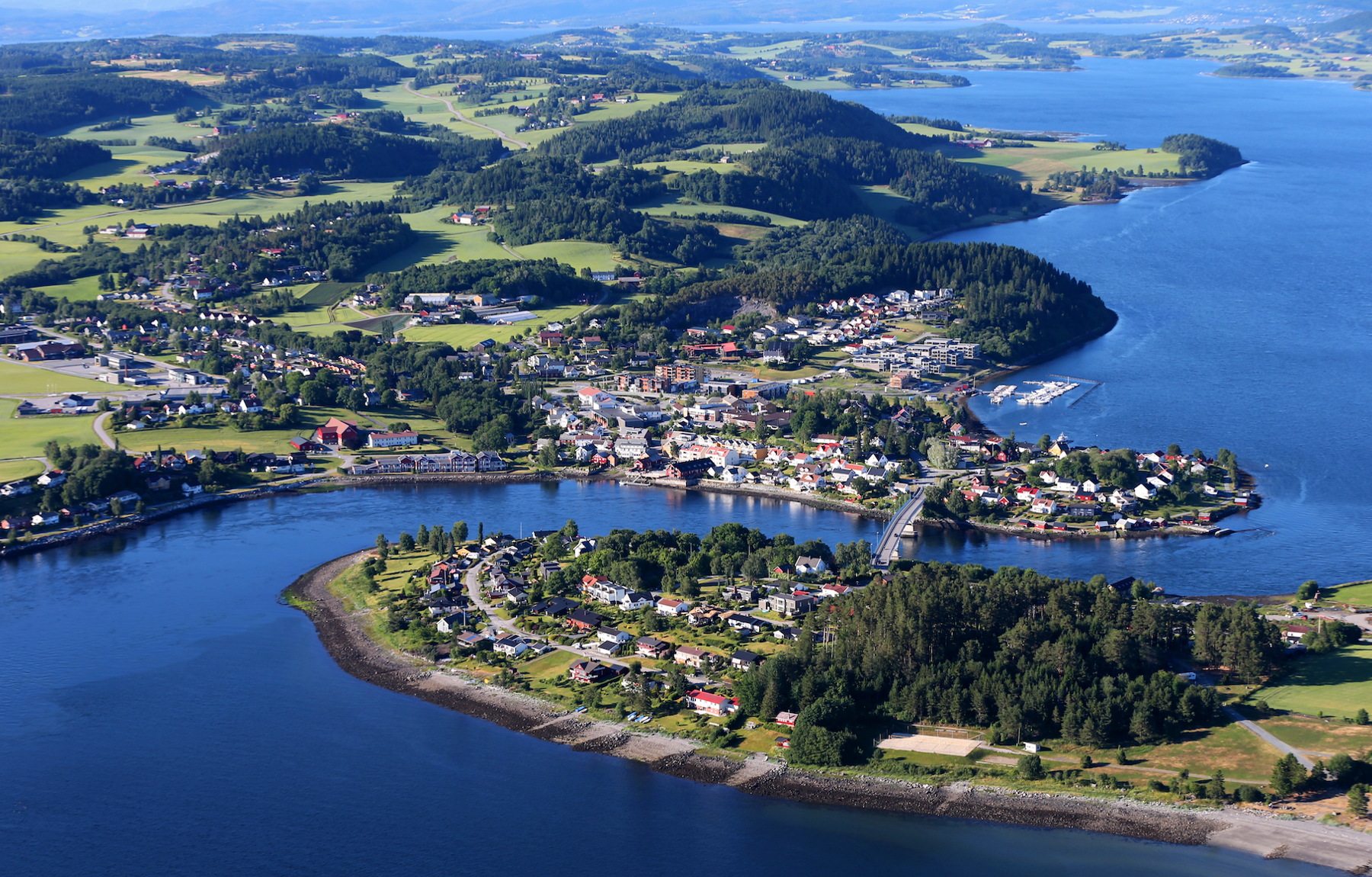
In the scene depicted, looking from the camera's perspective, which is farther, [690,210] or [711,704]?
[690,210]

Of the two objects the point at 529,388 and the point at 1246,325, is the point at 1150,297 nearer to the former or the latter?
the point at 1246,325

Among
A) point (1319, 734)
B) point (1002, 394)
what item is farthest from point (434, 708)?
point (1002, 394)

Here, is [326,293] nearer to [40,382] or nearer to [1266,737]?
[40,382]

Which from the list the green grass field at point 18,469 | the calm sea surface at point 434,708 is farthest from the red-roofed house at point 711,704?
the green grass field at point 18,469

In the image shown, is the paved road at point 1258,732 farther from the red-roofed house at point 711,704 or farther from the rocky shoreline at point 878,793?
the red-roofed house at point 711,704

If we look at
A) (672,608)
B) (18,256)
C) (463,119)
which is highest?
(463,119)

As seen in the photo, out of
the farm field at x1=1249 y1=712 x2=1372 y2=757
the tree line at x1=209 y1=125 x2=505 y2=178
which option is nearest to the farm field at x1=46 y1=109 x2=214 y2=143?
the tree line at x1=209 y1=125 x2=505 y2=178

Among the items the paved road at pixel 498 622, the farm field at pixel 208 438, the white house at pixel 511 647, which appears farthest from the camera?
the farm field at pixel 208 438
